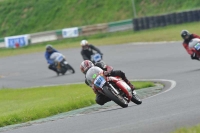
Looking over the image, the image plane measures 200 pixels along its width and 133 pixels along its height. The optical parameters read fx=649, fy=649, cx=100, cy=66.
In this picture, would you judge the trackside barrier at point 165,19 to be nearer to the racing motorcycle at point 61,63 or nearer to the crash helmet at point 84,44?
the racing motorcycle at point 61,63

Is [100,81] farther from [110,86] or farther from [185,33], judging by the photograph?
[185,33]

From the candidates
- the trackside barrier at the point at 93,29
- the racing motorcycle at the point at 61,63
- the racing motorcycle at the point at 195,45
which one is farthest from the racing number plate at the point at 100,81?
the trackside barrier at the point at 93,29

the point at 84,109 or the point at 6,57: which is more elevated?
the point at 84,109

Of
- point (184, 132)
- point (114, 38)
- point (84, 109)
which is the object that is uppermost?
point (184, 132)

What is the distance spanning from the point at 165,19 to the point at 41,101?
2425 cm

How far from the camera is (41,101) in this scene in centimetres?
1630

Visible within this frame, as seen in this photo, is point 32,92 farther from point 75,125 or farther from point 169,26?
point 169,26

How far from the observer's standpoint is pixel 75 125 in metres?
10.6

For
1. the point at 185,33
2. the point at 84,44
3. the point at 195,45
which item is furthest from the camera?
the point at 84,44

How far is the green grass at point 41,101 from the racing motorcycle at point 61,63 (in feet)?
16.5

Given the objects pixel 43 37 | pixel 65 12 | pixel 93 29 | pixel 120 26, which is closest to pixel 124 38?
pixel 120 26

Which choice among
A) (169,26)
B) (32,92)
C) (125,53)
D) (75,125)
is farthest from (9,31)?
(75,125)

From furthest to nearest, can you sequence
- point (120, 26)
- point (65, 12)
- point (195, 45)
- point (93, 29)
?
point (65, 12) → point (93, 29) → point (120, 26) → point (195, 45)

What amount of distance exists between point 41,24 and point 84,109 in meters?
39.8
